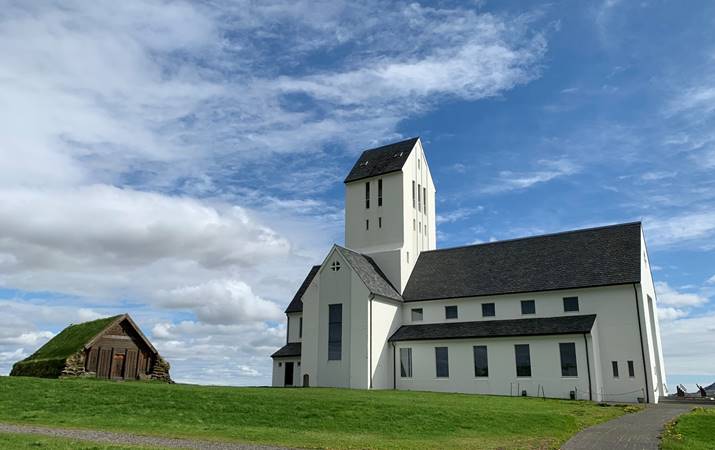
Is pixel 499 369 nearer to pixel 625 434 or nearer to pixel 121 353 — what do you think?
pixel 625 434

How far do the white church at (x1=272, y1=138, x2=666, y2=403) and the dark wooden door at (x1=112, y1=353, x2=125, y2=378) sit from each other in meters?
12.4

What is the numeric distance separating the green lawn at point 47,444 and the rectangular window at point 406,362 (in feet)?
97.9

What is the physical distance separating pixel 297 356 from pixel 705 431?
32.1m

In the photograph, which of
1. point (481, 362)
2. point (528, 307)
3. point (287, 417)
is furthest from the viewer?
point (528, 307)

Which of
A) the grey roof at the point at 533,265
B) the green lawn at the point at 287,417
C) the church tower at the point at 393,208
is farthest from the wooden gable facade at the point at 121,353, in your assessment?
the grey roof at the point at 533,265

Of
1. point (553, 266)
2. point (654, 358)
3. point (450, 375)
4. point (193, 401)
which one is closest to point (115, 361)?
point (193, 401)

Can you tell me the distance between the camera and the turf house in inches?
1371

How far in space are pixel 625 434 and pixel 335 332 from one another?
24352 millimetres

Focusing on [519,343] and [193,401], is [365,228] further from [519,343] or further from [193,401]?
[193,401]

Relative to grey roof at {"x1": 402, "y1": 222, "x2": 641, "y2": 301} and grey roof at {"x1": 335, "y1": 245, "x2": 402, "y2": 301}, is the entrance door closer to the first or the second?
grey roof at {"x1": 335, "y1": 245, "x2": 402, "y2": 301}

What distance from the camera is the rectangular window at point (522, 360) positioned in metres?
38.3

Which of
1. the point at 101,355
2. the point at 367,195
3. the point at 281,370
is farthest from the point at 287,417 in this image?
the point at 367,195

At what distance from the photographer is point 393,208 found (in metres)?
49.1

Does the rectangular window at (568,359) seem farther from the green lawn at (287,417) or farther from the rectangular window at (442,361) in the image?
the green lawn at (287,417)
